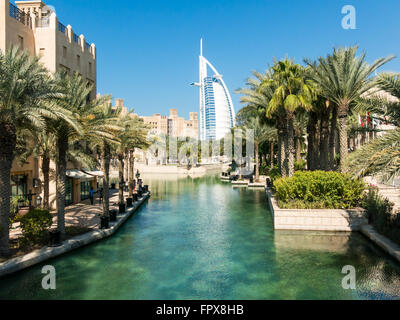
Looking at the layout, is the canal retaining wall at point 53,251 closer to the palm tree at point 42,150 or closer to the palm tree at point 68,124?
the palm tree at point 68,124

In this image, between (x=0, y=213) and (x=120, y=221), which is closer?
(x=0, y=213)

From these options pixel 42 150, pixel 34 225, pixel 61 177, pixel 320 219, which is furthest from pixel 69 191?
pixel 320 219

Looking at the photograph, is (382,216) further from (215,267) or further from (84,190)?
(84,190)

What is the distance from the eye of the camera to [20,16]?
19.6 metres

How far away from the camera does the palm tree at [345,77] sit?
734 inches

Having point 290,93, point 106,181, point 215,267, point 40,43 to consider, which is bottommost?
point 215,267

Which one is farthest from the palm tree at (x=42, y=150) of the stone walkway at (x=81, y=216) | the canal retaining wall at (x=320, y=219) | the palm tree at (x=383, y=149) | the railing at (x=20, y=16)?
the palm tree at (x=383, y=149)

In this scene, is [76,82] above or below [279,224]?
above

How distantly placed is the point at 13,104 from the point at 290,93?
17031 millimetres

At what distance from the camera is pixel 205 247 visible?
44.7 ft
